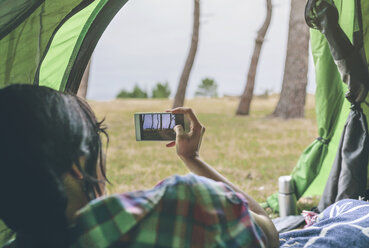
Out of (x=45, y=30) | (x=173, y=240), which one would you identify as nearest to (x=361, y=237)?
(x=173, y=240)

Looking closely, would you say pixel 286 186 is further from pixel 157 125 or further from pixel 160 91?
pixel 160 91

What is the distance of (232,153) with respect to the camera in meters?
4.50

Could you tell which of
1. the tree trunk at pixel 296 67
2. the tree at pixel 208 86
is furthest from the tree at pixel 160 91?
the tree trunk at pixel 296 67

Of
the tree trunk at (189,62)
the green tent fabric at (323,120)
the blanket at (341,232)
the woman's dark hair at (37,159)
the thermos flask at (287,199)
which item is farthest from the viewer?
the tree trunk at (189,62)

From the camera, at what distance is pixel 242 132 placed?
597 cm

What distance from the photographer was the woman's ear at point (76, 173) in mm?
797

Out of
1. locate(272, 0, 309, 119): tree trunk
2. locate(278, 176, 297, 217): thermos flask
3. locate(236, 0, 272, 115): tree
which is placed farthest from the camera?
locate(236, 0, 272, 115): tree

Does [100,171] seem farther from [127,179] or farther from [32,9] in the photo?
[127,179]

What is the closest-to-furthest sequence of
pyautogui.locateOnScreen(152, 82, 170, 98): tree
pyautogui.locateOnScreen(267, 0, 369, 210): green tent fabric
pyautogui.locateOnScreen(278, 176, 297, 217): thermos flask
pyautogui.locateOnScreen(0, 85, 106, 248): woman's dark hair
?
pyautogui.locateOnScreen(0, 85, 106, 248): woman's dark hair
pyautogui.locateOnScreen(267, 0, 369, 210): green tent fabric
pyautogui.locateOnScreen(278, 176, 297, 217): thermos flask
pyautogui.locateOnScreen(152, 82, 170, 98): tree

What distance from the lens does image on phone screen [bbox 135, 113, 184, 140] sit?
1231 millimetres

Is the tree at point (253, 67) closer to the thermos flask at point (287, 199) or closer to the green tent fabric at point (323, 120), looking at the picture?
the green tent fabric at point (323, 120)

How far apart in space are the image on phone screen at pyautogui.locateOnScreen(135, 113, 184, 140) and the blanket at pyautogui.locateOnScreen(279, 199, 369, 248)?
1.70 feet

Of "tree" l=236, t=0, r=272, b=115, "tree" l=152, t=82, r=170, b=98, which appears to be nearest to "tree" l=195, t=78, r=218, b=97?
"tree" l=152, t=82, r=170, b=98

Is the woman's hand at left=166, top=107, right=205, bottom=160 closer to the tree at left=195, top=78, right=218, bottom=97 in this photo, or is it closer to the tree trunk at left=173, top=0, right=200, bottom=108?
the tree trunk at left=173, top=0, right=200, bottom=108
